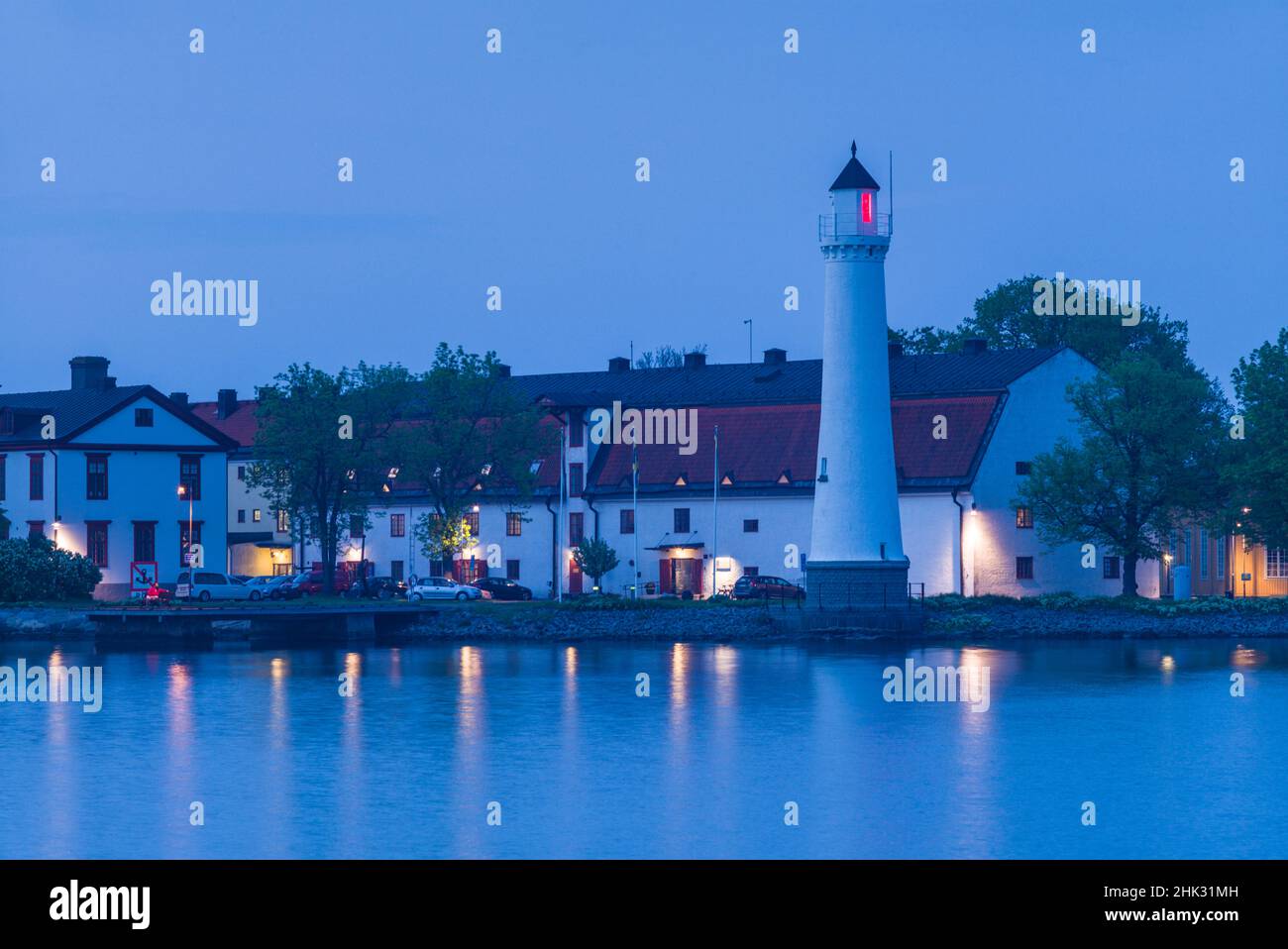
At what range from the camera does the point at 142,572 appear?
87.6 meters

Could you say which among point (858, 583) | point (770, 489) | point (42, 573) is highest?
point (770, 489)

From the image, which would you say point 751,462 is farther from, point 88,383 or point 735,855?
point 735,855

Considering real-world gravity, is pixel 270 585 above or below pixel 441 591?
above

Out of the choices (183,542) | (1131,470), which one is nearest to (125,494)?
(183,542)

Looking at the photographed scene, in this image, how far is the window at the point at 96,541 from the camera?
89.2 meters

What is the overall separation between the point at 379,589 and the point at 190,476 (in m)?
9.97

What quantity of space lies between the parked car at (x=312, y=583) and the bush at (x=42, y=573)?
9.87m

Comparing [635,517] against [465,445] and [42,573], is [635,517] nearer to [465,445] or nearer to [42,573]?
[465,445]

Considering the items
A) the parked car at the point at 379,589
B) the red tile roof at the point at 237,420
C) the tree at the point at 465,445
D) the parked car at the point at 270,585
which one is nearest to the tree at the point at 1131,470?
the tree at the point at 465,445

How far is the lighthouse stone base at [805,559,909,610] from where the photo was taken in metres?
70.1

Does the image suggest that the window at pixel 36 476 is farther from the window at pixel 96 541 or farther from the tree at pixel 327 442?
the tree at pixel 327 442
